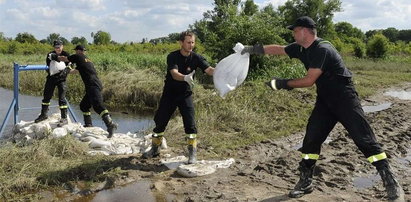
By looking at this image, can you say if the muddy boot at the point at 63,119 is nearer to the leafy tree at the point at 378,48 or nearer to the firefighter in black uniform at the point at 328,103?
the firefighter in black uniform at the point at 328,103

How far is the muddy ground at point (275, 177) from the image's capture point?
464 centimetres

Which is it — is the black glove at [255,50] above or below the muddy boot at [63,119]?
above

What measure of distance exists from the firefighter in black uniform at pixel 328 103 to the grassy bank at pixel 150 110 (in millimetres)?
2138

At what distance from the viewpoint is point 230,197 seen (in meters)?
4.55

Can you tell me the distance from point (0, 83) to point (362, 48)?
1123 inches

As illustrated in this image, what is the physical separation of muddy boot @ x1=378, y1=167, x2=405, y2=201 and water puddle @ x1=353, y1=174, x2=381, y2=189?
935mm

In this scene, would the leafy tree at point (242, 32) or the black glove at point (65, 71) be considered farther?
the leafy tree at point (242, 32)

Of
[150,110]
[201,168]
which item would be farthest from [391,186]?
[150,110]

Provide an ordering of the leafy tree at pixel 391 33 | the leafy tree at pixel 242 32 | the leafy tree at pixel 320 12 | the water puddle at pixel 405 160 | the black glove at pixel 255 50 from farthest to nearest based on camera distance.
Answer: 1. the leafy tree at pixel 391 33
2. the leafy tree at pixel 320 12
3. the leafy tree at pixel 242 32
4. the water puddle at pixel 405 160
5. the black glove at pixel 255 50

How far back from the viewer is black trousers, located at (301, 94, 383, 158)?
421 centimetres

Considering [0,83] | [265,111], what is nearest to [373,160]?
[265,111]

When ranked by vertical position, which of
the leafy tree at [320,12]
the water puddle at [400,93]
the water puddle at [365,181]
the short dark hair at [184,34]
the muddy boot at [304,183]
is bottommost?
the water puddle at [365,181]

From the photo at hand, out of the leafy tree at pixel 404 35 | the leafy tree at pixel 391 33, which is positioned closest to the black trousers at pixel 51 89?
the leafy tree at pixel 404 35

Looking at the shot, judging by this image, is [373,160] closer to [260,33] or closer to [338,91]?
[338,91]
